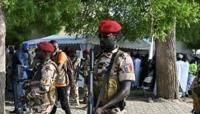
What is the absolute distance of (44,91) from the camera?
7.43 metres

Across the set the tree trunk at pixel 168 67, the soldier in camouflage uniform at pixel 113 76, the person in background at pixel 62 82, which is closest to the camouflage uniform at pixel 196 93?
the person in background at pixel 62 82

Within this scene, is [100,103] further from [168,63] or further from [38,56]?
[168,63]

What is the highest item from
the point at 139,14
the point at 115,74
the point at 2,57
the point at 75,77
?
the point at 139,14

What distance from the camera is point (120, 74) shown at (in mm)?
5059

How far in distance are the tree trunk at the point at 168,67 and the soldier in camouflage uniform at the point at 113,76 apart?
1138cm

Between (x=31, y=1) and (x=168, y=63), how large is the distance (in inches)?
215

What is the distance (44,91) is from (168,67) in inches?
370

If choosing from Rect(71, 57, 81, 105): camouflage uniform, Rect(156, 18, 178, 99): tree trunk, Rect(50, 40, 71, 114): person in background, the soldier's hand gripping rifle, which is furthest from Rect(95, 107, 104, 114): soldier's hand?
Rect(156, 18, 178, 99): tree trunk

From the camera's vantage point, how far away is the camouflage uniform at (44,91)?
7.33 meters

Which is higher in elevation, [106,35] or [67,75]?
[106,35]

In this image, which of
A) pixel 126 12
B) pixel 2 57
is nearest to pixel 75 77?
pixel 126 12

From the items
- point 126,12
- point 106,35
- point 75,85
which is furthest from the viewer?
point 75,85

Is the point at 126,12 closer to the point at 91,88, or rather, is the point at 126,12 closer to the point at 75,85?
the point at 75,85

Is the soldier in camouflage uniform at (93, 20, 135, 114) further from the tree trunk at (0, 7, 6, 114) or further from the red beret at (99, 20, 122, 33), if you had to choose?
the tree trunk at (0, 7, 6, 114)
